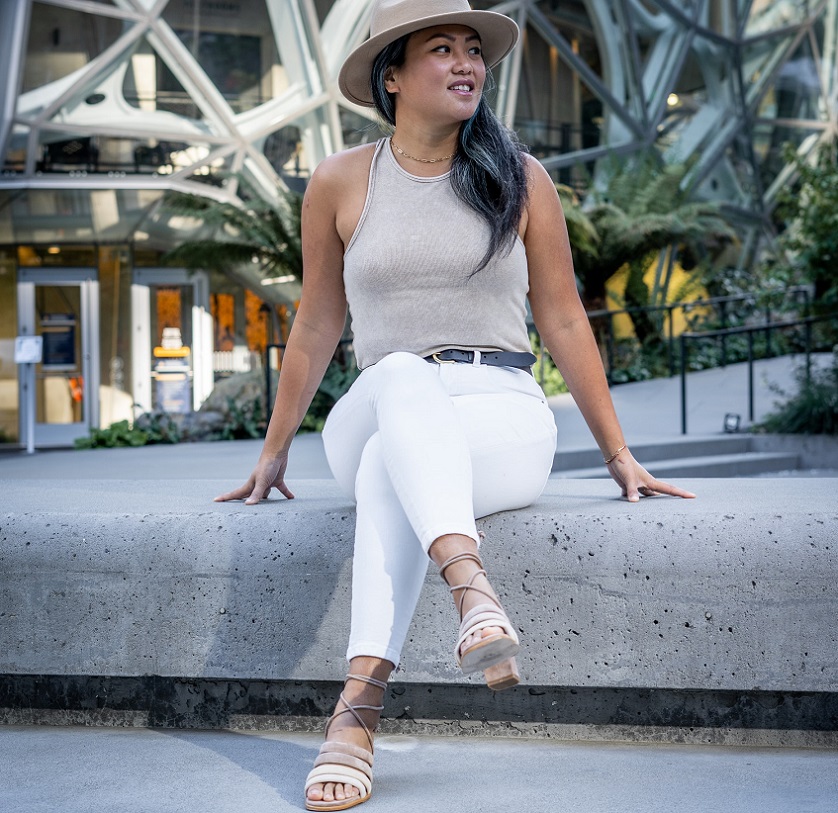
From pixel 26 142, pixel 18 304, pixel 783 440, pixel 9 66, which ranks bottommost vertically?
pixel 783 440

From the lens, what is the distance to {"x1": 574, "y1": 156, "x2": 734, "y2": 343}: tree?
56.2 ft

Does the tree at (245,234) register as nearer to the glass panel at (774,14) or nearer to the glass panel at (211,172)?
the glass panel at (211,172)

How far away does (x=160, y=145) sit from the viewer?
16297mm

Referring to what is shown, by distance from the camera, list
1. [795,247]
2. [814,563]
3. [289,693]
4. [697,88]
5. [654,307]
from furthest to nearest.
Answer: [697,88], [654,307], [795,247], [289,693], [814,563]

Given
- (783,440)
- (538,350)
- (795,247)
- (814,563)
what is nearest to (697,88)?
(538,350)

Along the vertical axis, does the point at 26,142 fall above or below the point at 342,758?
above

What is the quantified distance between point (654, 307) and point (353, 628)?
1560 cm

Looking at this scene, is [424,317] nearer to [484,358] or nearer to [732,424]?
[484,358]

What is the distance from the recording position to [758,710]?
249 centimetres

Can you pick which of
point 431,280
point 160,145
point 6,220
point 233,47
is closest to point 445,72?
point 431,280

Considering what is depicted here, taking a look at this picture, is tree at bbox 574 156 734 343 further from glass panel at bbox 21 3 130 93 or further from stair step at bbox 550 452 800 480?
glass panel at bbox 21 3 130 93

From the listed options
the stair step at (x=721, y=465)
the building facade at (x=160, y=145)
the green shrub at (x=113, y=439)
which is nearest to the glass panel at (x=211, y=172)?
the building facade at (x=160, y=145)

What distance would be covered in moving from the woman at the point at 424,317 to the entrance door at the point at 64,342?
15.2m

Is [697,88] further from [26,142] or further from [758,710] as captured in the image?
[758,710]
